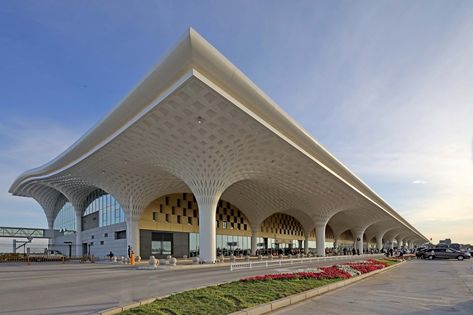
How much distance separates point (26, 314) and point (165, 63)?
50.2 ft

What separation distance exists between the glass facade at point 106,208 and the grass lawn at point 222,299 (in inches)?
1545

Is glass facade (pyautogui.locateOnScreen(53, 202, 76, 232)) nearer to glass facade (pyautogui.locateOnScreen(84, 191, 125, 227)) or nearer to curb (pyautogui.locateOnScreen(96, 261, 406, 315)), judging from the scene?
glass facade (pyautogui.locateOnScreen(84, 191, 125, 227))

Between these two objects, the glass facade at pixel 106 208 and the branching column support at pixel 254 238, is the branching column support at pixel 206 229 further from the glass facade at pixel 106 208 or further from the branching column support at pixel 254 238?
the branching column support at pixel 254 238

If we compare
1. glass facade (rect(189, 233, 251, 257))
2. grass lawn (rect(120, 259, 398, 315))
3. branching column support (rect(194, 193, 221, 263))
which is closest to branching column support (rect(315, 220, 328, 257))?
glass facade (rect(189, 233, 251, 257))

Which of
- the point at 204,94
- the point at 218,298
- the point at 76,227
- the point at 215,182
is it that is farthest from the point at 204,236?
the point at 76,227

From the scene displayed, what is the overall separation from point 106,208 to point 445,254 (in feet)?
144

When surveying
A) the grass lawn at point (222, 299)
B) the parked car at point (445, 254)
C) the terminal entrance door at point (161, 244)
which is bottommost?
the parked car at point (445, 254)

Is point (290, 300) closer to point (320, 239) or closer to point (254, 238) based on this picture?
point (320, 239)

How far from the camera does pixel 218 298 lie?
10.7 metres

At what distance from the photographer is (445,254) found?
49.8 metres

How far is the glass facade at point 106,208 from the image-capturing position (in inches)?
2025

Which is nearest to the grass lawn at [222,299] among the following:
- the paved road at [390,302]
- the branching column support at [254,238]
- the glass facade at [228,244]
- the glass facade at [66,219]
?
the paved road at [390,302]

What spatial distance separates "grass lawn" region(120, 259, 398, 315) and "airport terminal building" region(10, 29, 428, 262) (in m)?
12.2

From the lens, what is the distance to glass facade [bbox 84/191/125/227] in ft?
169
